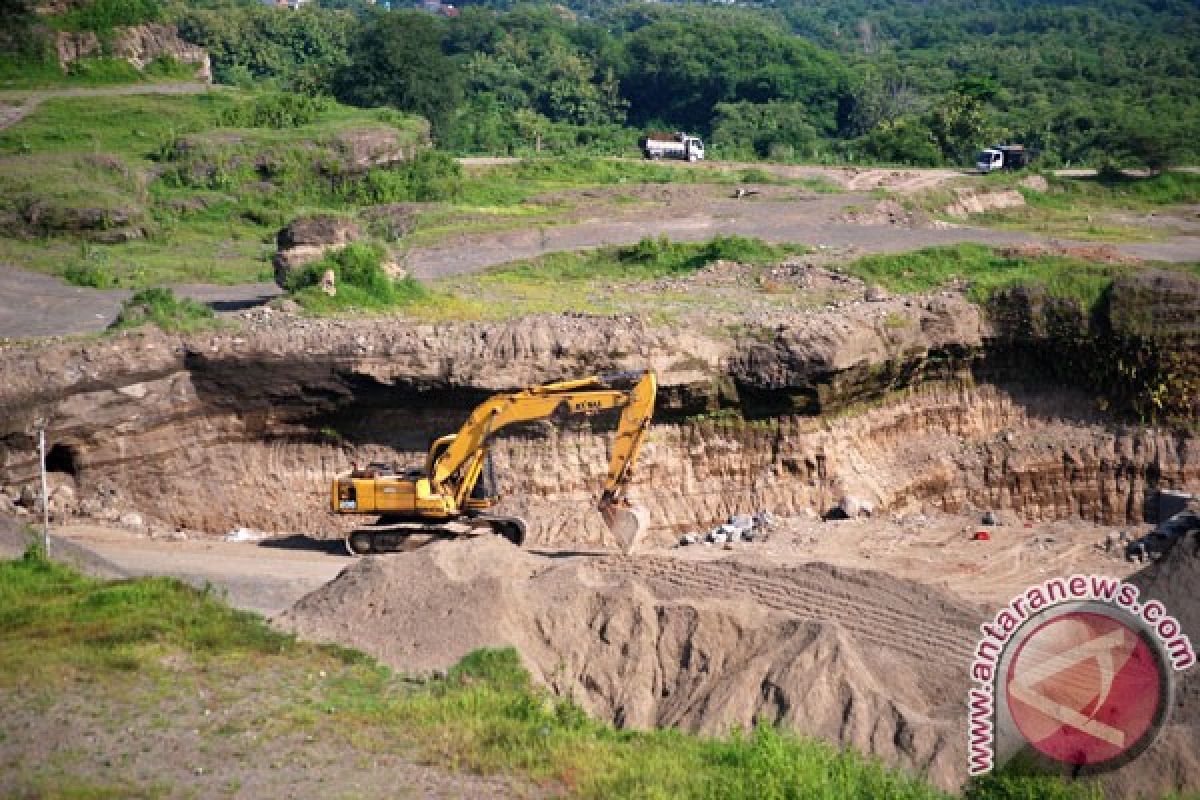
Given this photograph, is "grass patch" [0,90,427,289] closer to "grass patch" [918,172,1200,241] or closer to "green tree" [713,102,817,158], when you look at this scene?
"grass patch" [918,172,1200,241]

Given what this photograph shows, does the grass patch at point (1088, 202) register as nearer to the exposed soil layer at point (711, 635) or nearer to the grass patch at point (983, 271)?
the grass patch at point (983, 271)

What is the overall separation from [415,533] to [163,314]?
662 cm

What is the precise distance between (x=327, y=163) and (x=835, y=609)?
25844mm

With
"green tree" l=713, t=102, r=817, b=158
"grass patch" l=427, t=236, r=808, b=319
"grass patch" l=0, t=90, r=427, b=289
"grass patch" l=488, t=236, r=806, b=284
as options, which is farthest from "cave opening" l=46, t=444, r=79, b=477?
"green tree" l=713, t=102, r=817, b=158

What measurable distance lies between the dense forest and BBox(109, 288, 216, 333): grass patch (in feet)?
85.5

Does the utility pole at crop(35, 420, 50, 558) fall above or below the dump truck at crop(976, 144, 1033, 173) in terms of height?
below

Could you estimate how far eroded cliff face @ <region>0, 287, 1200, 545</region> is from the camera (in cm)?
2502

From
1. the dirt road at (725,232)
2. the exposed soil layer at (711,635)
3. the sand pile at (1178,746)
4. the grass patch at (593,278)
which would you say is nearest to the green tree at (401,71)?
the dirt road at (725,232)

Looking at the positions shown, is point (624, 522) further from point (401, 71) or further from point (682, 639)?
point (401, 71)

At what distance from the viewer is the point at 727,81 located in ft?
253

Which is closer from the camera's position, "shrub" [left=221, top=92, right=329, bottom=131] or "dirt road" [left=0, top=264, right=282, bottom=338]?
"dirt road" [left=0, top=264, right=282, bottom=338]

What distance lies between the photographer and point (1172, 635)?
1598cm

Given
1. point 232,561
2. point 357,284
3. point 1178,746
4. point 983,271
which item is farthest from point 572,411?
point 983,271

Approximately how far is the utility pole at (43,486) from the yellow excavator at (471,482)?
3.89m
